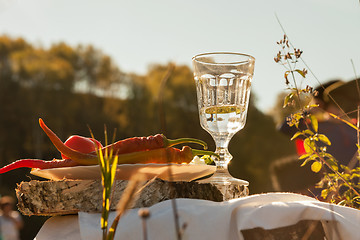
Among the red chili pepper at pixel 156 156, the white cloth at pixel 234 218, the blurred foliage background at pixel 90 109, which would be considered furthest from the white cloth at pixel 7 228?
the white cloth at pixel 234 218

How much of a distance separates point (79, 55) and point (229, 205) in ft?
94.2

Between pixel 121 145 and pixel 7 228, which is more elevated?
pixel 121 145

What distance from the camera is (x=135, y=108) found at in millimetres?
26469

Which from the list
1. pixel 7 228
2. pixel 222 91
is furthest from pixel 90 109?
pixel 222 91

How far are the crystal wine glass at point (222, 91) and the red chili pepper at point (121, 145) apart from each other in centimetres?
24

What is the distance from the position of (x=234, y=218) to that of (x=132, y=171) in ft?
1.38

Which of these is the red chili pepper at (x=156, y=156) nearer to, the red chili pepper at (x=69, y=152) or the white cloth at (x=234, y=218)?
the red chili pepper at (x=69, y=152)

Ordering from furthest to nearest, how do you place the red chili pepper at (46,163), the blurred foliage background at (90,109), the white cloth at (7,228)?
the blurred foliage background at (90,109) → the white cloth at (7,228) → the red chili pepper at (46,163)

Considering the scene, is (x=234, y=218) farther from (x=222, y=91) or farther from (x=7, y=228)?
(x=7, y=228)

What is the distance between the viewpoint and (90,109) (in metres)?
26.6

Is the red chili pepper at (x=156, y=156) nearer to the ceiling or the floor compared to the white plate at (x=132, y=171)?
nearer to the ceiling

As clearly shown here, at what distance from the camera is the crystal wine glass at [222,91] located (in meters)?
1.85

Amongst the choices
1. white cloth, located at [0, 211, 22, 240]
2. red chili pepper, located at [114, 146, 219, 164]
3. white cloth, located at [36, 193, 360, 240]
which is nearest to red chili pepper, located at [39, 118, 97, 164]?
red chili pepper, located at [114, 146, 219, 164]

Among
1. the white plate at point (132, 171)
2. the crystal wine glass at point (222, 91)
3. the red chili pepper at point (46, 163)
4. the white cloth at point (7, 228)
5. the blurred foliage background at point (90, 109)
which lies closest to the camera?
the white plate at point (132, 171)
